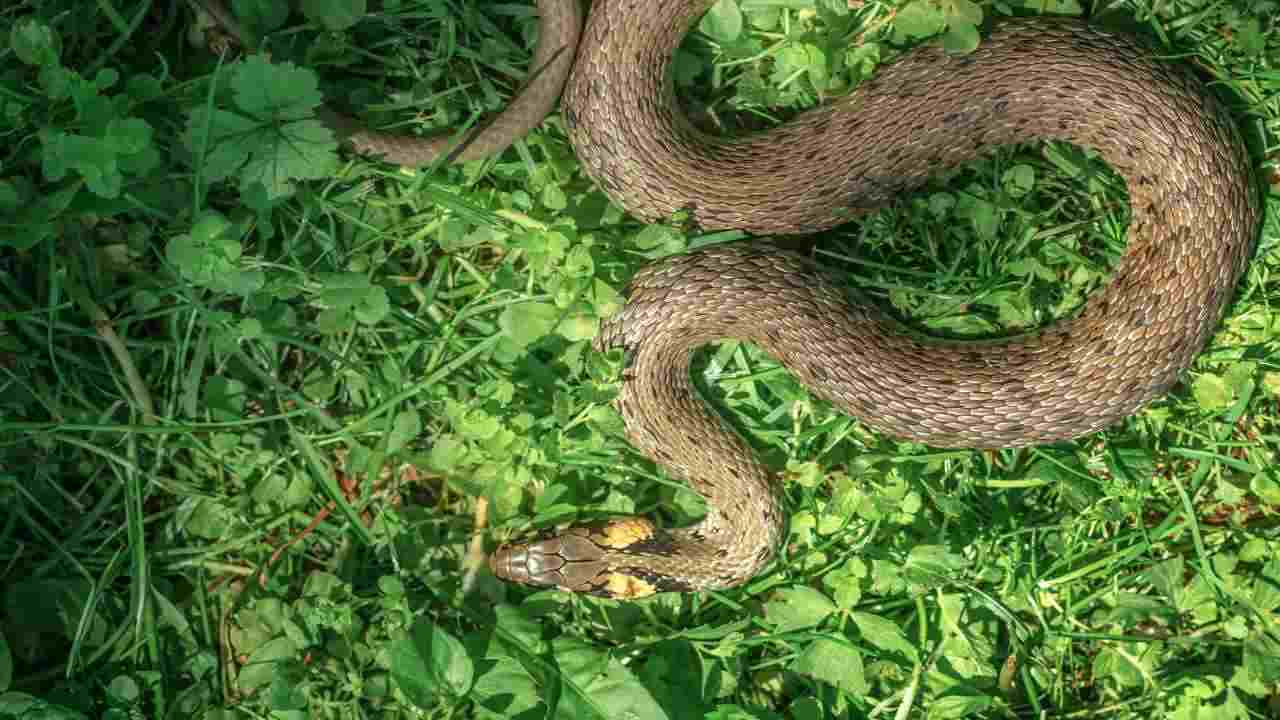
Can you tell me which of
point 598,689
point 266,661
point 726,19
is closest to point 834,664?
point 598,689

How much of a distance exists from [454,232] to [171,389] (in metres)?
1.15

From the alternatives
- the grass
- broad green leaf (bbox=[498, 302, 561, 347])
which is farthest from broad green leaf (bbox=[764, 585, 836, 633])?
broad green leaf (bbox=[498, 302, 561, 347])

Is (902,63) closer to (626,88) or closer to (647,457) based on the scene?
(626,88)

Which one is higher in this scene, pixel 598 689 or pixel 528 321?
pixel 528 321

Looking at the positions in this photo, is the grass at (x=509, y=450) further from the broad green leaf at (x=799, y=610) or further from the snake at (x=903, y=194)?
the snake at (x=903, y=194)

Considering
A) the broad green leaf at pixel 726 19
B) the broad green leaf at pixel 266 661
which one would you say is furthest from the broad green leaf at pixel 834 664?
the broad green leaf at pixel 726 19

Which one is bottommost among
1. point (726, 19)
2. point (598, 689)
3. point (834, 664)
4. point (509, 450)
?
point (598, 689)

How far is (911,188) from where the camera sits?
3561 millimetres

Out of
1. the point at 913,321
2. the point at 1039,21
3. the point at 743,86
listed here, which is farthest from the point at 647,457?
the point at 1039,21

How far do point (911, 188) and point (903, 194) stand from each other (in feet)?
0.12

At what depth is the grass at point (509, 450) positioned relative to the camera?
360cm

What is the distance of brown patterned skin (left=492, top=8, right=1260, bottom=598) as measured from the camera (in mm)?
3420

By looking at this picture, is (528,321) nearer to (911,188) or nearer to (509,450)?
(509,450)

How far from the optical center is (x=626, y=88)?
347 centimetres
